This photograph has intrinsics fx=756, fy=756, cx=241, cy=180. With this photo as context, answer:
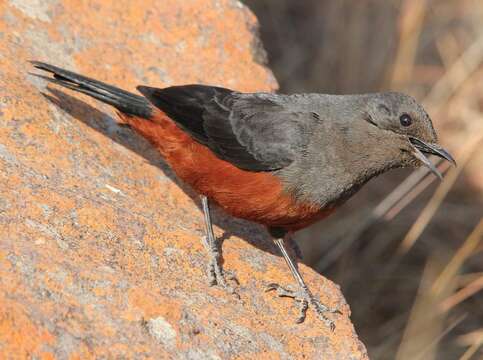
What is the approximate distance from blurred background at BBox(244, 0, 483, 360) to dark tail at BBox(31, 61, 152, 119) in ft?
9.65

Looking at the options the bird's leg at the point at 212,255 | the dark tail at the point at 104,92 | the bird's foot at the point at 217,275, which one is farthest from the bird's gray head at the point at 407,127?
the dark tail at the point at 104,92

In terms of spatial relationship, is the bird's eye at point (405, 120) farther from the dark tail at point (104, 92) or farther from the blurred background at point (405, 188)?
the blurred background at point (405, 188)

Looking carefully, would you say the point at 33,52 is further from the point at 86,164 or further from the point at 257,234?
the point at 257,234

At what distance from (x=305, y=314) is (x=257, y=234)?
3.04 feet

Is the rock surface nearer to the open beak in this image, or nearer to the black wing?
the black wing

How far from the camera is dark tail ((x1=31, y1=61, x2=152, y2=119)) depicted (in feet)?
17.1

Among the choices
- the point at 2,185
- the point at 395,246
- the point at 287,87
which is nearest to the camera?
the point at 2,185

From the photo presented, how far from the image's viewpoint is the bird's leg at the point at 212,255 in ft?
15.0

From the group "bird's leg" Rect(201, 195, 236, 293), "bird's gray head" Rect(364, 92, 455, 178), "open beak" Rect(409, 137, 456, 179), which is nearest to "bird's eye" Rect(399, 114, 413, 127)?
"bird's gray head" Rect(364, 92, 455, 178)

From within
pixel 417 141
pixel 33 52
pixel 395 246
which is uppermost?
pixel 417 141

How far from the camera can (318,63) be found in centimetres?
Result: 930

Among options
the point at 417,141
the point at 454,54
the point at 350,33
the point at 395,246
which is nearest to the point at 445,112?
the point at 454,54

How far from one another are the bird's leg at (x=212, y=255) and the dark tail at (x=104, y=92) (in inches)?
30.9

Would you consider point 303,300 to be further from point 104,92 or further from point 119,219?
point 104,92
